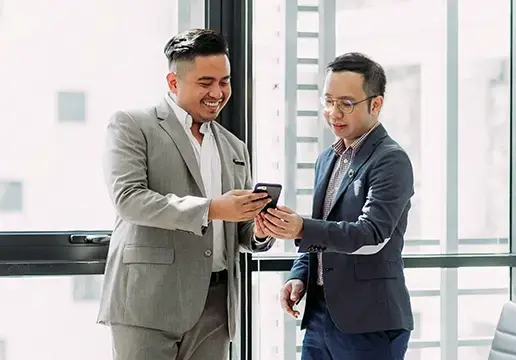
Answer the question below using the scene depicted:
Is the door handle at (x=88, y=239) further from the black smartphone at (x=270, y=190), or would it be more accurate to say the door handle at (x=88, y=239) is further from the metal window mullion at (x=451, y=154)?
the metal window mullion at (x=451, y=154)

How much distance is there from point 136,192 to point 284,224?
17.6 inches

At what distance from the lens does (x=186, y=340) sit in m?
2.28

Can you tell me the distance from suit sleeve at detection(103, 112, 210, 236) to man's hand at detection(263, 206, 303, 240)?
0.70 ft

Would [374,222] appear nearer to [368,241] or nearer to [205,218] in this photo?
[368,241]

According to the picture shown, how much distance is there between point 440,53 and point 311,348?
1449 mm

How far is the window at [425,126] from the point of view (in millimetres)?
3018

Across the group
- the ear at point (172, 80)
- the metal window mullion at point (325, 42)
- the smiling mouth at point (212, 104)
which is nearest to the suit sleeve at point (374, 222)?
the smiling mouth at point (212, 104)

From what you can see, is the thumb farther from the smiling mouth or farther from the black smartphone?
the smiling mouth

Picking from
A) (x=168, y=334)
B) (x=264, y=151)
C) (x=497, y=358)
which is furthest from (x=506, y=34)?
(x=168, y=334)

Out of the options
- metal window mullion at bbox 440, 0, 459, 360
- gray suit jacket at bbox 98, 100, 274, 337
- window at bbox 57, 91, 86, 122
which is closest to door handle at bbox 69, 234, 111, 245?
window at bbox 57, 91, 86, 122

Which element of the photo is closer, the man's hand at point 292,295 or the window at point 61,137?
the man's hand at point 292,295

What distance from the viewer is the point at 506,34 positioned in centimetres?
324

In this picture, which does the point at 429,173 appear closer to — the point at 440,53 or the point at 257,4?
the point at 440,53

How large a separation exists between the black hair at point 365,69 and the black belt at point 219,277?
2.39ft
